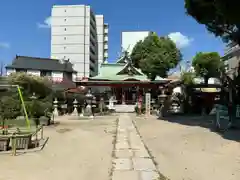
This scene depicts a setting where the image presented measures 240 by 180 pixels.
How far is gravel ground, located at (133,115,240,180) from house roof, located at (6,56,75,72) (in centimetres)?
4656

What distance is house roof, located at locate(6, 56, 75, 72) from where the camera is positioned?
54.5 metres

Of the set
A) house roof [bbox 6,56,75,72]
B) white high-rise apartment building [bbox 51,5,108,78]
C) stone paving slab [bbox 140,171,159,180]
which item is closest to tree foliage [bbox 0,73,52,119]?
stone paving slab [bbox 140,171,159,180]

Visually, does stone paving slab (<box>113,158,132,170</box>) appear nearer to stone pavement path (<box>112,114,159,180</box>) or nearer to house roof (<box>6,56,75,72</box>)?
stone pavement path (<box>112,114,159,180</box>)

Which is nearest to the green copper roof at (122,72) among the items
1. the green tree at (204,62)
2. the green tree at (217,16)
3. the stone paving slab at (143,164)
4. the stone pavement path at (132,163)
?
the green tree at (204,62)

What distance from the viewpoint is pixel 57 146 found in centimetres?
1003

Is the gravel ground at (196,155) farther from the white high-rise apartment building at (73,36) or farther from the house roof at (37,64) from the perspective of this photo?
the white high-rise apartment building at (73,36)

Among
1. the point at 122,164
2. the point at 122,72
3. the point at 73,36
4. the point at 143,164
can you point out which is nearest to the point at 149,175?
the point at 143,164

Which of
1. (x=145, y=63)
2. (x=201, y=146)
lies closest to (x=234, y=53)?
(x=145, y=63)

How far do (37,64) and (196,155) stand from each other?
51732mm

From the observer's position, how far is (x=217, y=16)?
14344 mm

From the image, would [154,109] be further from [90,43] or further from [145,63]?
[90,43]

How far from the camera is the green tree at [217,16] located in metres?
11.0

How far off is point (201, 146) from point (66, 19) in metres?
73.3

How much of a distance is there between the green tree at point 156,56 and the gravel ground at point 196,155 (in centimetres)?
2618
